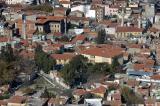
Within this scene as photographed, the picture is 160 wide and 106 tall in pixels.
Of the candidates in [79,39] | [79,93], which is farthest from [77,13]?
[79,93]

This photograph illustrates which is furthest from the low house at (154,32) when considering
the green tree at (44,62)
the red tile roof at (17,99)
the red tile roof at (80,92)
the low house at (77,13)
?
the red tile roof at (17,99)

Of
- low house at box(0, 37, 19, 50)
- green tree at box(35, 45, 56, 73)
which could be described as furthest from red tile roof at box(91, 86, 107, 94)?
low house at box(0, 37, 19, 50)

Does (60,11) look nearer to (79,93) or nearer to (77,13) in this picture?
(77,13)

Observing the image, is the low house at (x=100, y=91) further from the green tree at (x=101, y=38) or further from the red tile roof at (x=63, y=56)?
the green tree at (x=101, y=38)

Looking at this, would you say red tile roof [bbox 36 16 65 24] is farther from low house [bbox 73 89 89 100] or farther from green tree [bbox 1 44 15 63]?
low house [bbox 73 89 89 100]

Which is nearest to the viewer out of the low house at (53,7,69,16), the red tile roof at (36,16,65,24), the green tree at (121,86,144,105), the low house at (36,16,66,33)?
the green tree at (121,86,144,105)

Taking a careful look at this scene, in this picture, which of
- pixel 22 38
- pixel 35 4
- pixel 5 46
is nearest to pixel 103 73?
pixel 5 46
